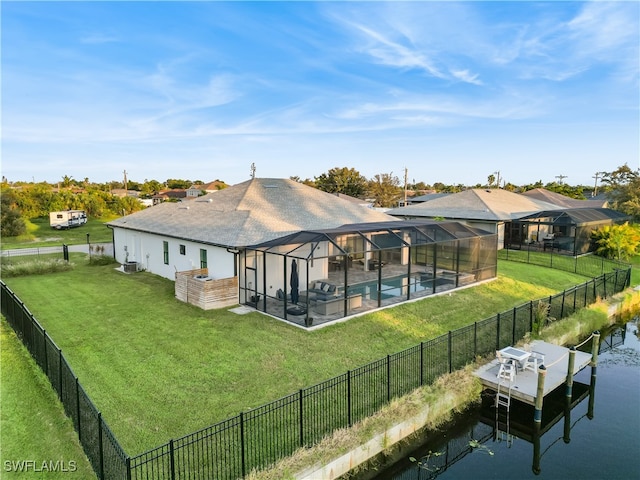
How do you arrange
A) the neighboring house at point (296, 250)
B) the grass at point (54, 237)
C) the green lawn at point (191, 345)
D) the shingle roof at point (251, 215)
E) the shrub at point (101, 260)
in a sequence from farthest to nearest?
the grass at point (54, 237), the shrub at point (101, 260), the shingle roof at point (251, 215), the neighboring house at point (296, 250), the green lawn at point (191, 345)

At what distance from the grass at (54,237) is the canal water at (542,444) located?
35.0 m

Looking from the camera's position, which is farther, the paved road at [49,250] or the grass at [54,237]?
the grass at [54,237]

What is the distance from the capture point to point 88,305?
49.2 ft

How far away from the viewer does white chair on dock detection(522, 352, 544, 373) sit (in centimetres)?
1047

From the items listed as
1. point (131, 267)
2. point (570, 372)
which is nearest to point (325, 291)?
point (570, 372)

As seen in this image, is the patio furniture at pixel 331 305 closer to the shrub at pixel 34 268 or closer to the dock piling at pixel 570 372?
the dock piling at pixel 570 372

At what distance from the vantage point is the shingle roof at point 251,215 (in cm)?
1648

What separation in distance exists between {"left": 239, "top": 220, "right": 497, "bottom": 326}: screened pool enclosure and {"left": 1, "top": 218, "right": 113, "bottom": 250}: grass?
2632 centimetres

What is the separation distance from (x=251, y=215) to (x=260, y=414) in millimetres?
11911

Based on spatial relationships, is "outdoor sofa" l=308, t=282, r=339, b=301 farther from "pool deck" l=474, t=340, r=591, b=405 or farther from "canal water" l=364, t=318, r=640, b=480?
"canal water" l=364, t=318, r=640, b=480

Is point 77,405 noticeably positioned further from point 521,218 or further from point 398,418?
point 521,218

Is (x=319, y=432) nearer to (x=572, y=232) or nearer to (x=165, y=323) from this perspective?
(x=165, y=323)

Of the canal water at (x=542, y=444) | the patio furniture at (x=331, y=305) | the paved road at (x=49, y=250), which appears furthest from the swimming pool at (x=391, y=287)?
the paved road at (x=49, y=250)

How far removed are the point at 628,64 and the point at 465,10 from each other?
10003mm
